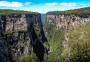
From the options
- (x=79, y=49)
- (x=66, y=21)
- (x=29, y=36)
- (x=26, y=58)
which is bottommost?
(x=26, y=58)

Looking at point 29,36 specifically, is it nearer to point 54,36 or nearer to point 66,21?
point 66,21

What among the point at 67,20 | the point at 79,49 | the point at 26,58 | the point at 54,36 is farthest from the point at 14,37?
the point at 54,36

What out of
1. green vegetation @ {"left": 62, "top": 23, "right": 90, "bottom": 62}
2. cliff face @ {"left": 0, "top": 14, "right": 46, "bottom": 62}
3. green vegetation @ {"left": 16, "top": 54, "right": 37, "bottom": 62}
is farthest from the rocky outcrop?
green vegetation @ {"left": 62, "top": 23, "right": 90, "bottom": 62}

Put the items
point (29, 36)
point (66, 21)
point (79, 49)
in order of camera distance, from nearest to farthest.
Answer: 1. point (79, 49)
2. point (29, 36)
3. point (66, 21)

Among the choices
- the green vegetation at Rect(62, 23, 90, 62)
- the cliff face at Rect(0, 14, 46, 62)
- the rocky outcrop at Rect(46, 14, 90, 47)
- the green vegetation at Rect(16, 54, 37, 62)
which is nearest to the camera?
the green vegetation at Rect(62, 23, 90, 62)

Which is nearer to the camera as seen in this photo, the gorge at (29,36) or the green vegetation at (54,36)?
the gorge at (29,36)

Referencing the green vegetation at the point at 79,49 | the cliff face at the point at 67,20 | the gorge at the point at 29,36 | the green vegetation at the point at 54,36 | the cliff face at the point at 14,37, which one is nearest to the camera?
the green vegetation at the point at 79,49

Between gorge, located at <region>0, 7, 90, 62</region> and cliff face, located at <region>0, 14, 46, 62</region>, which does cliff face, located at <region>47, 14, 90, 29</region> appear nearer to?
gorge, located at <region>0, 7, 90, 62</region>

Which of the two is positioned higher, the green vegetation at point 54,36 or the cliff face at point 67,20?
the cliff face at point 67,20

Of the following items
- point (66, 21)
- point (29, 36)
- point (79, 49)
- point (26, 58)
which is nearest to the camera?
point (79, 49)

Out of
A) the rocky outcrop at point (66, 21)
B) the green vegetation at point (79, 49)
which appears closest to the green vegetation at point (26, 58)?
the rocky outcrop at point (66, 21)

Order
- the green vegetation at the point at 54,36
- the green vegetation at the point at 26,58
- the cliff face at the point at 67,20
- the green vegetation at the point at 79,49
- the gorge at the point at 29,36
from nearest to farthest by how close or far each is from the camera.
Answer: the green vegetation at the point at 79,49, the gorge at the point at 29,36, the green vegetation at the point at 26,58, the cliff face at the point at 67,20, the green vegetation at the point at 54,36

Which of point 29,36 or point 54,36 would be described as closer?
point 29,36

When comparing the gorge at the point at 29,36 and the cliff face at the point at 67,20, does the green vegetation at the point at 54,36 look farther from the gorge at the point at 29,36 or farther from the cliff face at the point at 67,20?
the cliff face at the point at 67,20
